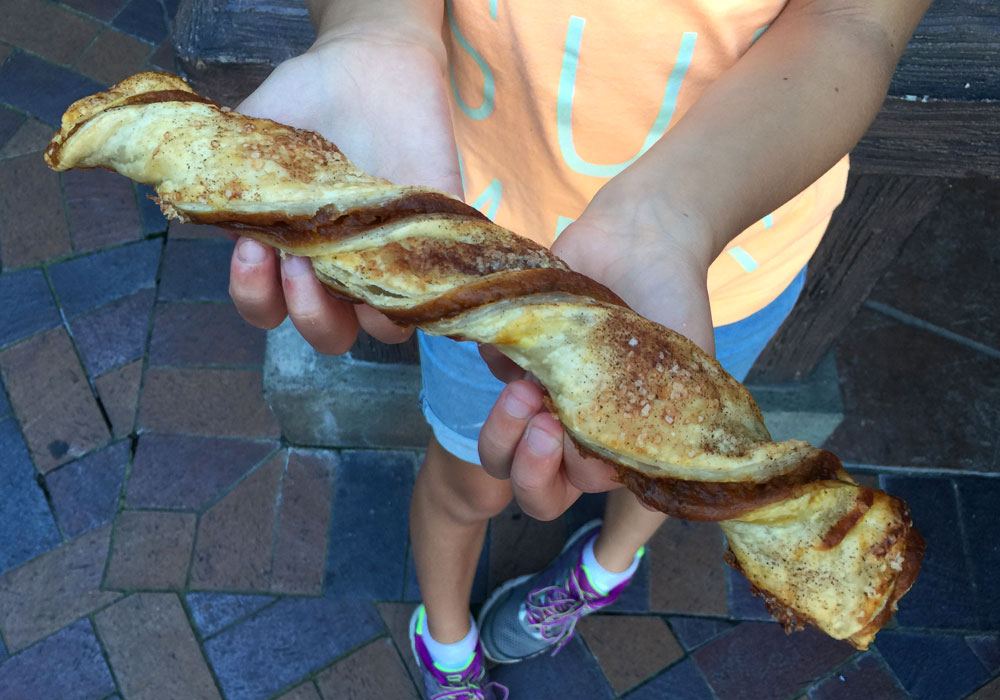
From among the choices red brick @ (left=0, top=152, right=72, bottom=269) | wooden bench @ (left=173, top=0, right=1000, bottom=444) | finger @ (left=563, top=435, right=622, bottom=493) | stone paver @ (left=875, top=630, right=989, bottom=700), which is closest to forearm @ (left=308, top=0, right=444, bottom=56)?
wooden bench @ (left=173, top=0, right=1000, bottom=444)

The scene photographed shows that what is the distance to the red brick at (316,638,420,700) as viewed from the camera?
2.36 meters

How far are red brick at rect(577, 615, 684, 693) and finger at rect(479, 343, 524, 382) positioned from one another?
1350 millimetres

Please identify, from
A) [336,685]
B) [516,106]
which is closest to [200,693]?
[336,685]

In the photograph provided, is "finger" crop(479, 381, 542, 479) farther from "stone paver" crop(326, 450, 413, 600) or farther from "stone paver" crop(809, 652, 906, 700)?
"stone paver" crop(809, 652, 906, 700)

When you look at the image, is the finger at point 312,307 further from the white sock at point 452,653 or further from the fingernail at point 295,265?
the white sock at point 452,653

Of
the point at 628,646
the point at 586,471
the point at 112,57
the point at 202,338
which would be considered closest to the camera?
the point at 586,471

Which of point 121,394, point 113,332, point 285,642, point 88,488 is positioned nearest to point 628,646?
point 285,642

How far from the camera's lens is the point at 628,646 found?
2.48m

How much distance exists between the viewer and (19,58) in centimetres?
362

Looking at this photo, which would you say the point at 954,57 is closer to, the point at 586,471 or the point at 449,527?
the point at 586,471

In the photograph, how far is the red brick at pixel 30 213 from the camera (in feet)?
10.2

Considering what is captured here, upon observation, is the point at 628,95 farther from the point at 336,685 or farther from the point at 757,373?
the point at 336,685

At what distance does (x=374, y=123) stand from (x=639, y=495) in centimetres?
87

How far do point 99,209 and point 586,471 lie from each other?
8.99ft
